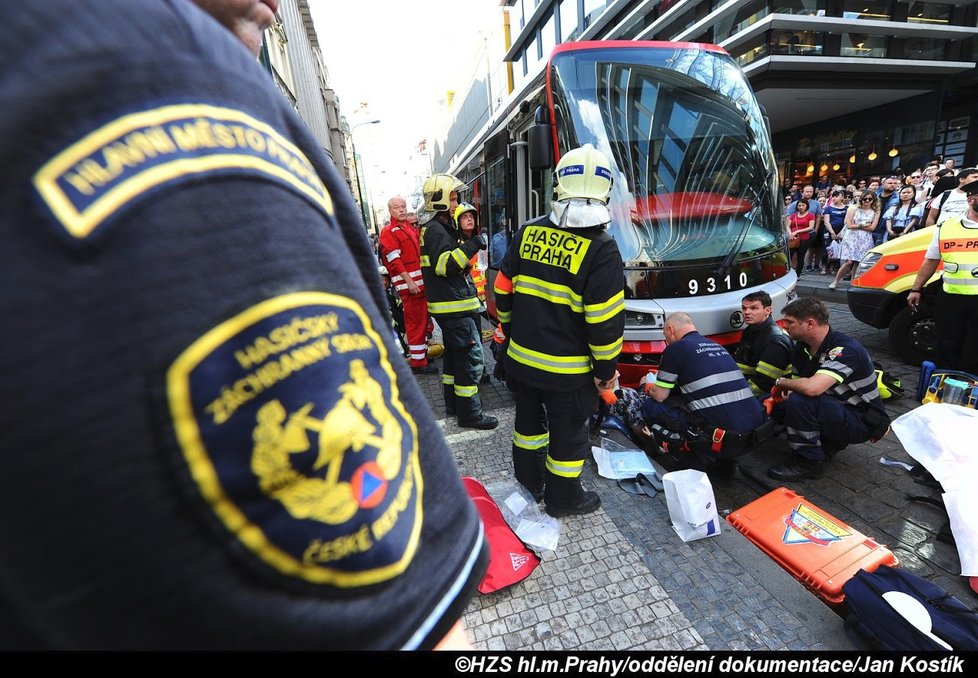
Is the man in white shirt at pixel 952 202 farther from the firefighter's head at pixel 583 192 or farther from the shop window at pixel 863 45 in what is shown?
the shop window at pixel 863 45

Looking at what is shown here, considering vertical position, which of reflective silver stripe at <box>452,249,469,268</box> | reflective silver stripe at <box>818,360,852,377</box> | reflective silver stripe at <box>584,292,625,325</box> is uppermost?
reflective silver stripe at <box>452,249,469,268</box>

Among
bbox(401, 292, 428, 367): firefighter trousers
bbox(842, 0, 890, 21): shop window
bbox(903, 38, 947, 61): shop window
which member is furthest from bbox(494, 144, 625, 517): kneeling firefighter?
bbox(903, 38, 947, 61): shop window

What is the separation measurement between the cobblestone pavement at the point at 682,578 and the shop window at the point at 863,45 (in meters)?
21.5

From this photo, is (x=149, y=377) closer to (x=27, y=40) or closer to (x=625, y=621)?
(x=27, y=40)

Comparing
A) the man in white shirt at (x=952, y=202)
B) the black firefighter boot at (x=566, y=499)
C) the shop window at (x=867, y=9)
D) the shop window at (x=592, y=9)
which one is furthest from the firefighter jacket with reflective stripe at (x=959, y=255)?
the shop window at (x=592, y=9)

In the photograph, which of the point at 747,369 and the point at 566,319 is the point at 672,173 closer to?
the point at 747,369

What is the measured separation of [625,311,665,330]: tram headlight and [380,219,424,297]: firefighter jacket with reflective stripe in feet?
8.58

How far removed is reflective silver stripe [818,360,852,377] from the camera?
3.45 metres

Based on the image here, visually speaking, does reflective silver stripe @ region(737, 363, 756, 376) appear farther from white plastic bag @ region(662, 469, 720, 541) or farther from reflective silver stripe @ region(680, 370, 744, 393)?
white plastic bag @ region(662, 469, 720, 541)

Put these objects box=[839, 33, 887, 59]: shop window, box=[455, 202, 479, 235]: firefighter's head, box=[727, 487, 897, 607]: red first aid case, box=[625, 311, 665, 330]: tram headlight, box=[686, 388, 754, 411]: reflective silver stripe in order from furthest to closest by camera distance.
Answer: box=[839, 33, 887, 59]: shop window → box=[455, 202, 479, 235]: firefighter's head → box=[625, 311, 665, 330]: tram headlight → box=[686, 388, 754, 411]: reflective silver stripe → box=[727, 487, 897, 607]: red first aid case

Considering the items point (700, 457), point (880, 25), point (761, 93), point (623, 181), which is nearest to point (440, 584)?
point (700, 457)

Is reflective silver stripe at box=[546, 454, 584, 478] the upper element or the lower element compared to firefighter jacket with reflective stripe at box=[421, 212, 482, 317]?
lower

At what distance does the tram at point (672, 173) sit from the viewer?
13.7 ft

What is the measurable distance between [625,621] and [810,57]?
70.9 feet
